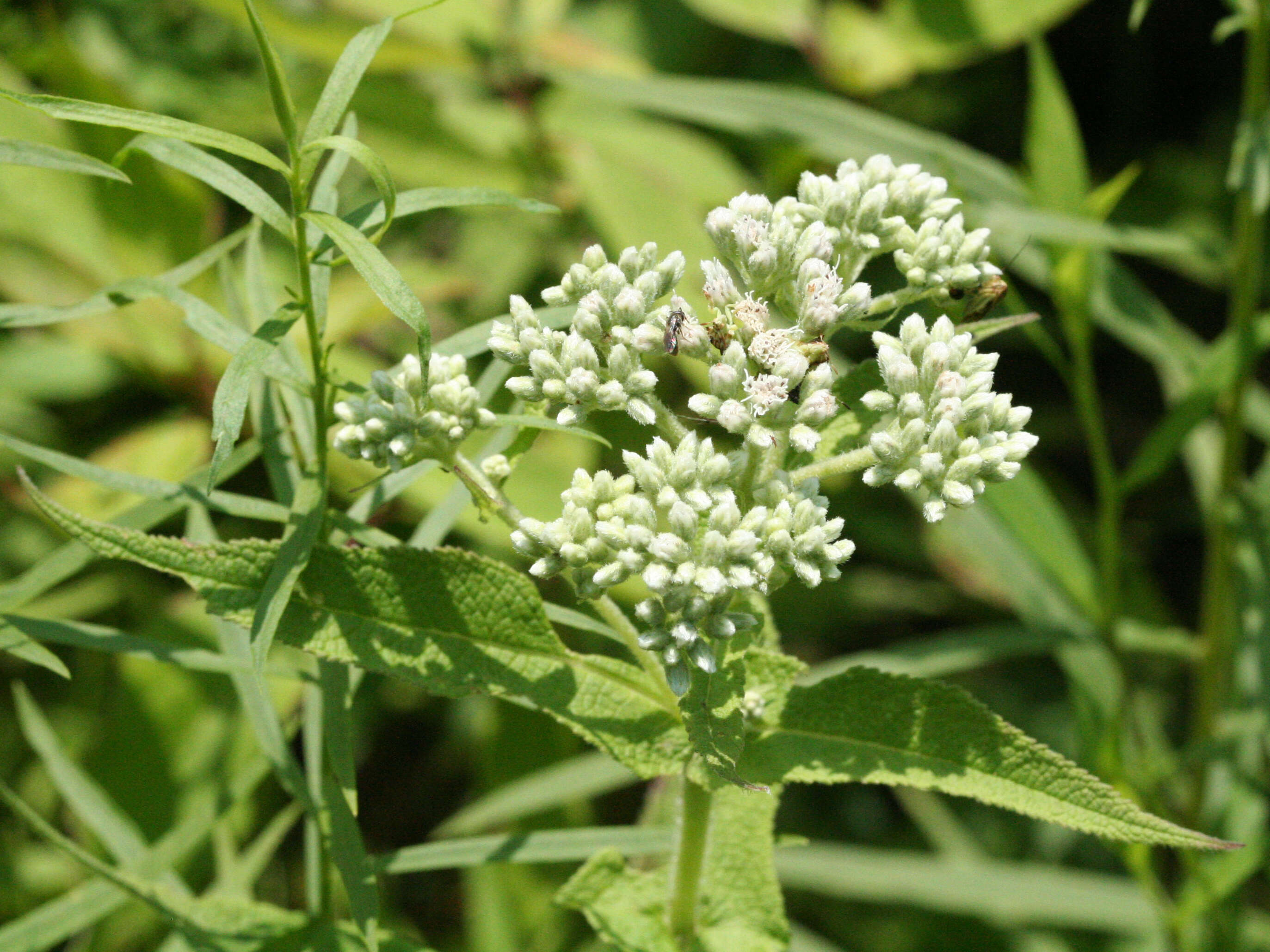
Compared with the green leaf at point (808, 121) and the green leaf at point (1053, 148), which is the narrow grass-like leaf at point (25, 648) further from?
the green leaf at point (1053, 148)

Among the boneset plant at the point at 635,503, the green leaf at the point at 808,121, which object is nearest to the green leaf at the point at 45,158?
the boneset plant at the point at 635,503

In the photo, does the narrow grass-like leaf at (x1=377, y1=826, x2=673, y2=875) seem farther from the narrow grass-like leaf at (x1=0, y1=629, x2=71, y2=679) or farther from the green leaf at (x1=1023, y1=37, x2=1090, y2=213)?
the green leaf at (x1=1023, y1=37, x2=1090, y2=213)

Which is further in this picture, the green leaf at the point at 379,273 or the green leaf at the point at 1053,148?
the green leaf at the point at 1053,148

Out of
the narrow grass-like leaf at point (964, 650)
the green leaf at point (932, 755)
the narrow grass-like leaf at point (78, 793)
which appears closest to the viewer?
the green leaf at point (932, 755)

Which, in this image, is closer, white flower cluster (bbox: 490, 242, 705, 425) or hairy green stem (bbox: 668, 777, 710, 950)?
white flower cluster (bbox: 490, 242, 705, 425)

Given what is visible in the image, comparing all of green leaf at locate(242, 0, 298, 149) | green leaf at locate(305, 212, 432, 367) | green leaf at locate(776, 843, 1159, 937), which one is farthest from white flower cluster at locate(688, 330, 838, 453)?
green leaf at locate(776, 843, 1159, 937)

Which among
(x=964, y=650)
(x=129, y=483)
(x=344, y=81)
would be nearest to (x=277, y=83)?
(x=344, y=81)
